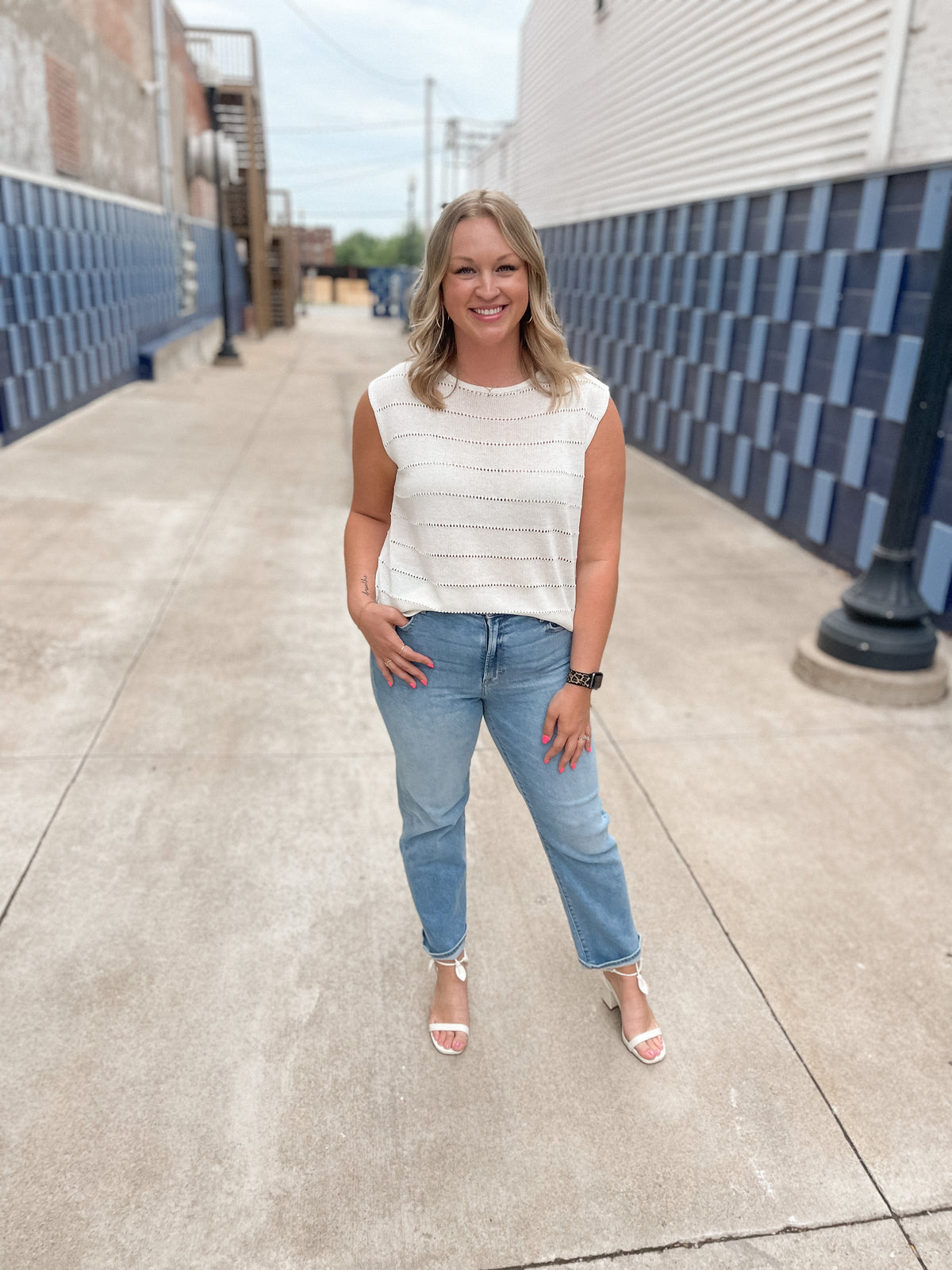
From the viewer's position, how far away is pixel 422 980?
2.44 m

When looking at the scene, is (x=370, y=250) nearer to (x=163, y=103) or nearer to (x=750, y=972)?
(x=163, y=103)

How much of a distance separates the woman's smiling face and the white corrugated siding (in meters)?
5.12

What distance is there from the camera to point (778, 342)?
22.6 ft

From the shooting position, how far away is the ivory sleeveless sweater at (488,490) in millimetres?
1786

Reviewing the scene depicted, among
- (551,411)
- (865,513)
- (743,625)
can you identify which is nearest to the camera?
(551,411)

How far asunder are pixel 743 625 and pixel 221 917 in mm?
3337

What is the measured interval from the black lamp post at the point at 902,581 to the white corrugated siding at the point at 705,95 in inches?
105

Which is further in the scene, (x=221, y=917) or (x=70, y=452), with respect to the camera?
(x=70, y=452)

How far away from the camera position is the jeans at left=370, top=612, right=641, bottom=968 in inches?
74.5

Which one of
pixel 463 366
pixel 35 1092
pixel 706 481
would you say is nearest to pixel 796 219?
pixel 706 481

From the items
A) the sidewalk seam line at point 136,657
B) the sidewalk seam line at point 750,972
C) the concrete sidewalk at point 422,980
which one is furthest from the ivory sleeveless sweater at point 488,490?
the sidewalk seam line at point 136,657

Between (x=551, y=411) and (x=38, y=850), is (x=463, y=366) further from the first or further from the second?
(x=38, y=850)

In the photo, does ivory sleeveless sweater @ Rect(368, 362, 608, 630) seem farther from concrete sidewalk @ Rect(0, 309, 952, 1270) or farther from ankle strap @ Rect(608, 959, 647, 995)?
concrete sidewalk @ Rect(0, 309, 952, 1270)

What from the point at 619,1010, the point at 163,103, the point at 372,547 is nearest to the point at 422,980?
the point at 619,1010
